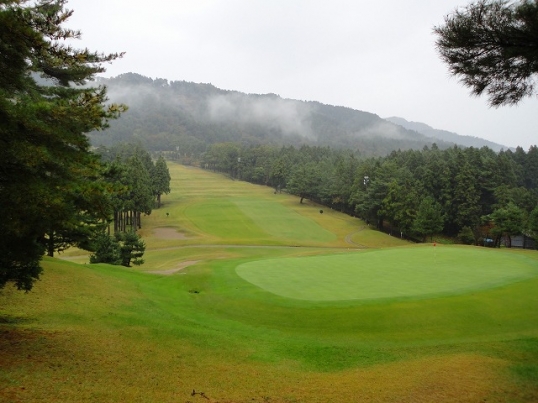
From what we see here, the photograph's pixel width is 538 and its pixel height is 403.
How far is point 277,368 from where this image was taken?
471 inches

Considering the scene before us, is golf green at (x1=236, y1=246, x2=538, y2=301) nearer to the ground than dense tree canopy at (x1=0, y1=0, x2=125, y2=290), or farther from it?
nearer to the ground

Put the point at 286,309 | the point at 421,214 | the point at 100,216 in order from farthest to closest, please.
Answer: the point at 421,214, the point at 286,309, the point at 100,216

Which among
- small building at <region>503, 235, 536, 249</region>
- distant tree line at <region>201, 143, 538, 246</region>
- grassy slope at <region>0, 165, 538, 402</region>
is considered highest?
distant tree line at <region>201, 143, 538, 246</region>

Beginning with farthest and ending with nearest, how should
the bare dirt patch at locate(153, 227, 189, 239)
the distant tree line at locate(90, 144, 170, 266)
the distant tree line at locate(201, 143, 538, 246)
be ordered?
the distant tree line at locate(201, 143, 538, 246) → the bare dirt patch at locate(153, 227, 189, 239) → the distant tree line at locate(90, 144, 170, 266)

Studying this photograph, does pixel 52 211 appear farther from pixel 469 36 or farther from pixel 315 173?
pixel 315 173

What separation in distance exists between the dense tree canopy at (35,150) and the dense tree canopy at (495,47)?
8.76 meters

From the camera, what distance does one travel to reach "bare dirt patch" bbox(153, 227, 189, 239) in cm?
5612

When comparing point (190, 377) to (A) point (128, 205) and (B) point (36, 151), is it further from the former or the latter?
(A) point (128, 205)

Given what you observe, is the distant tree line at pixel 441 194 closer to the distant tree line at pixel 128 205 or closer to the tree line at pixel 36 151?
the distant tree line at pixel 128 205

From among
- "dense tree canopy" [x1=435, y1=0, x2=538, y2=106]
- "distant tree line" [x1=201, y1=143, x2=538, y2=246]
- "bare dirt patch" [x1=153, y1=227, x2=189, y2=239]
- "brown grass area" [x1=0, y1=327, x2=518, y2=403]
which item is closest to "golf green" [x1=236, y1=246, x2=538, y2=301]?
"brown grass area" [x1=0, y1=327, x2=518, y2=403]

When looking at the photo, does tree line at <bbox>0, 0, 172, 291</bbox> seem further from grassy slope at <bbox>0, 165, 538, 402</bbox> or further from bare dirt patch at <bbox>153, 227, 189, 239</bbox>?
bare dirt patch at <bbox>153, 227, 189, 239</bbox>

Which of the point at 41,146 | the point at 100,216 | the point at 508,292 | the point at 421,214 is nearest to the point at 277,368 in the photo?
the point at 100,216

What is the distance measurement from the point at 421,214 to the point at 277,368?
5395 centimetres

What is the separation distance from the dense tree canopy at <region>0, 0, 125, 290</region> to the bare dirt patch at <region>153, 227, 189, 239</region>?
4552cm
